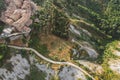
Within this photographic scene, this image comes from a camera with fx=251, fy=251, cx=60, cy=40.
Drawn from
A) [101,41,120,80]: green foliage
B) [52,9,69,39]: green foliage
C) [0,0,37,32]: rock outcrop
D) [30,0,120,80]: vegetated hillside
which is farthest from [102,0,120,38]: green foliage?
[0,0,37,32]: rock outcrop

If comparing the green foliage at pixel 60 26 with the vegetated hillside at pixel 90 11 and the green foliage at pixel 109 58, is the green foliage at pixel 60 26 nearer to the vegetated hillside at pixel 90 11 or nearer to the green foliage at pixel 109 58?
the vegetated hillside at pixel 90 11

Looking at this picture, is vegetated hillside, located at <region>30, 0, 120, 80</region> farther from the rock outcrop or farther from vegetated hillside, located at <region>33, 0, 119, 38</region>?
the rock outcrop

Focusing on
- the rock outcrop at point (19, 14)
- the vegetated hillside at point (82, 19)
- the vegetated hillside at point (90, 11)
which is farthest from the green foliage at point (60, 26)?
the rock outcrop at point (19, 14)

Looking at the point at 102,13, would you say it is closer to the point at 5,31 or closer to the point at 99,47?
the point at 99,47

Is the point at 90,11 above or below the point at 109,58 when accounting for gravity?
above

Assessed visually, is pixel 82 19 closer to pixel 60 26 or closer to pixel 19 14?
pixel 60 26

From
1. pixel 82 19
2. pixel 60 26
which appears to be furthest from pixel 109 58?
pixel 82 19

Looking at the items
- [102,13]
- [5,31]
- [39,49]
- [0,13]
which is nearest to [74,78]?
[39,49]

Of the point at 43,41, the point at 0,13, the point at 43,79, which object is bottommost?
the point at 43,79
